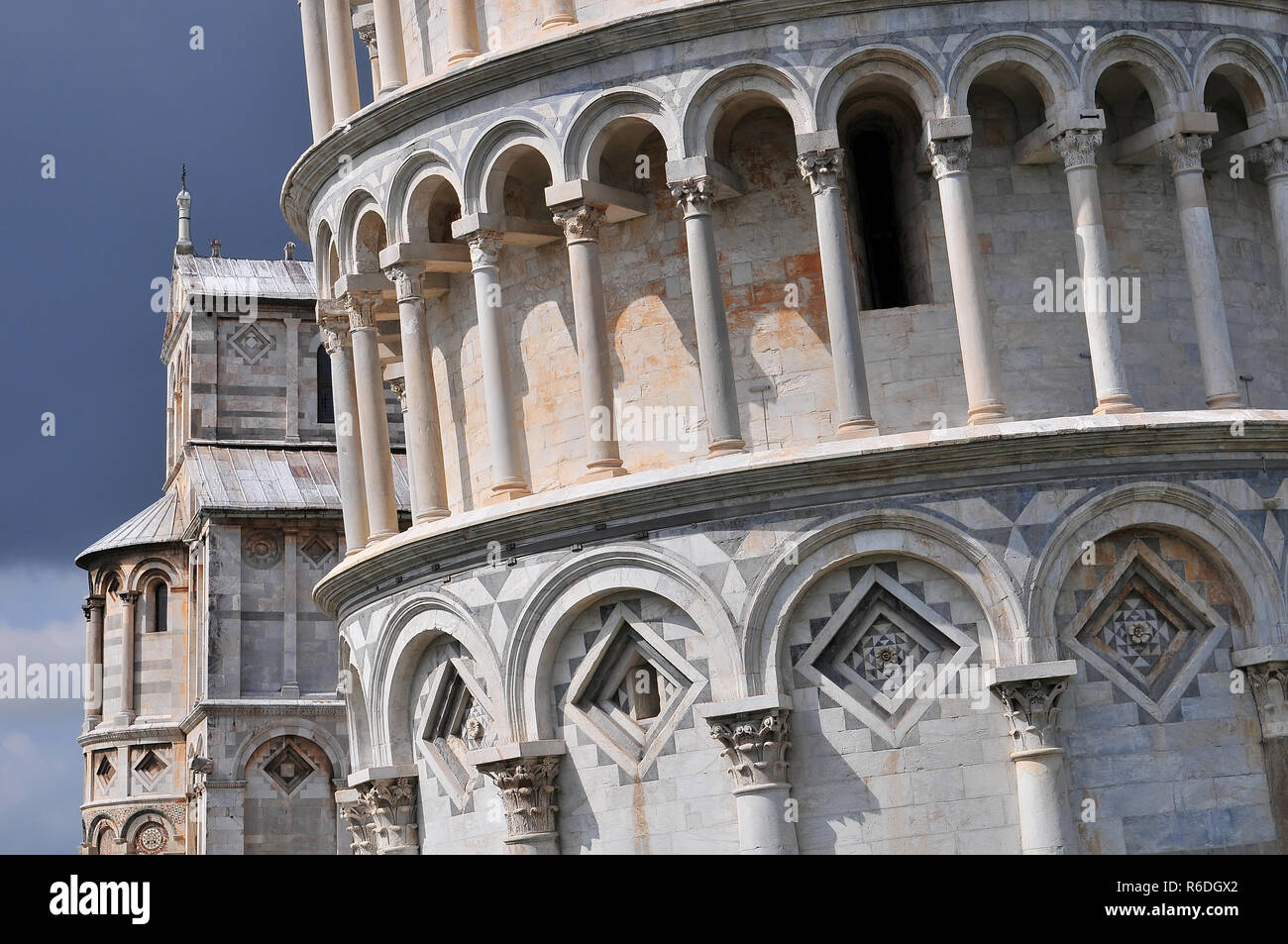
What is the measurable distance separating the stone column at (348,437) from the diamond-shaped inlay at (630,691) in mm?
4699

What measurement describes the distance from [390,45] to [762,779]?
9.83 m

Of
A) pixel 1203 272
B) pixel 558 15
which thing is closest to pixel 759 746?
pixel 1203 272

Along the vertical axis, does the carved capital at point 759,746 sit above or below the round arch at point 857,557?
below

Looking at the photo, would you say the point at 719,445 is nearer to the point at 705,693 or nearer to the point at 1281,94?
the point at 705,693

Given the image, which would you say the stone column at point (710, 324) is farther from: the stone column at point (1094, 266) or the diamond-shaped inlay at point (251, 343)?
the diamond-shaped inlay at point (251, 343)

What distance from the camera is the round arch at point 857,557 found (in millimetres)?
17547

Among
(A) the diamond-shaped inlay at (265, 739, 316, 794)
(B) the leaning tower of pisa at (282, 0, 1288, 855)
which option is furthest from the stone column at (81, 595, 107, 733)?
(B) the leaning tower of pisa at (282, 0, 1288, 855)

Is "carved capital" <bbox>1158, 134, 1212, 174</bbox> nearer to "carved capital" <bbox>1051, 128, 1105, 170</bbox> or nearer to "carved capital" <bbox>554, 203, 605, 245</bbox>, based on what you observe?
"carved capital" <bbox>1051, 128, 1105, 170</bbox>

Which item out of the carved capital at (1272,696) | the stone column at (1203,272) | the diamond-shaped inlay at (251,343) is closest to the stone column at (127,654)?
the diamond-shaped inlay at (251,343)

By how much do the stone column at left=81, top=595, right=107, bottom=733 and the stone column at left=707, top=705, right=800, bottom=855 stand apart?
89.9 feet

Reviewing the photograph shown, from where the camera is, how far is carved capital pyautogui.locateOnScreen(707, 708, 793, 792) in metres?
17.5

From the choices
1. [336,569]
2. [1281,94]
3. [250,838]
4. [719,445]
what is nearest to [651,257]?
[719,445]

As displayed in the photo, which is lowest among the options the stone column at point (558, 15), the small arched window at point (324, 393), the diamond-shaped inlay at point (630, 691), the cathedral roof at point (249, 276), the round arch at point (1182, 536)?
the diamond-shaped inlay at point (630, 691)

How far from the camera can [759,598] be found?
17.9 metres
